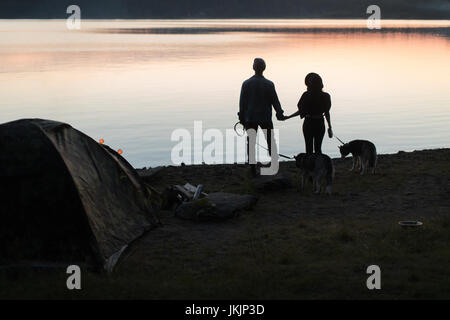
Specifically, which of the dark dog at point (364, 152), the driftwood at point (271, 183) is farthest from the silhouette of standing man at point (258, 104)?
the dark dog at point (364, 152)

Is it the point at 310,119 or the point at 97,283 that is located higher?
the point at 310,119

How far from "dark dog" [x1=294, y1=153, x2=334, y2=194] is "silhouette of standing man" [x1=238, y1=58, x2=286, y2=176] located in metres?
0.89

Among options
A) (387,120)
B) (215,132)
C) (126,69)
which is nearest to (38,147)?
(215,132)

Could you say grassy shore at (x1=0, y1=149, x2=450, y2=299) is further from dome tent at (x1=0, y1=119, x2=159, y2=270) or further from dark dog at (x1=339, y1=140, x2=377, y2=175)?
dark dog at (x1=339, y1=140, x2=377, y2=175)

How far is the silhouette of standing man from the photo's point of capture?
13.7 m

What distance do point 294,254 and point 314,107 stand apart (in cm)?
498

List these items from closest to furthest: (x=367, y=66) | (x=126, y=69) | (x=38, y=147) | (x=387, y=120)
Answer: (x=38, y=147) < (x=387, y=120) < (x=126, y=69) < (x=367, y=66)

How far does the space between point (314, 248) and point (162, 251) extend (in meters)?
2.16

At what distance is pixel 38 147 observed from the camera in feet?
31.9

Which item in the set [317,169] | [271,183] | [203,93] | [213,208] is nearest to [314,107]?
[317,169]

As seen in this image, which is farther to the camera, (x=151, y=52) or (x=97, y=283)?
(x=151, y=52)

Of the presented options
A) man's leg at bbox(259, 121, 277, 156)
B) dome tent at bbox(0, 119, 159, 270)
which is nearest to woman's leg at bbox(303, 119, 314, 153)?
man's leg at bbox(259, 121, 277, 156)

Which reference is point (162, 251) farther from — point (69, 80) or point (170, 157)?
point (69, 80)

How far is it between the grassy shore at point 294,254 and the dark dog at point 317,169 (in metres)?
0.26
